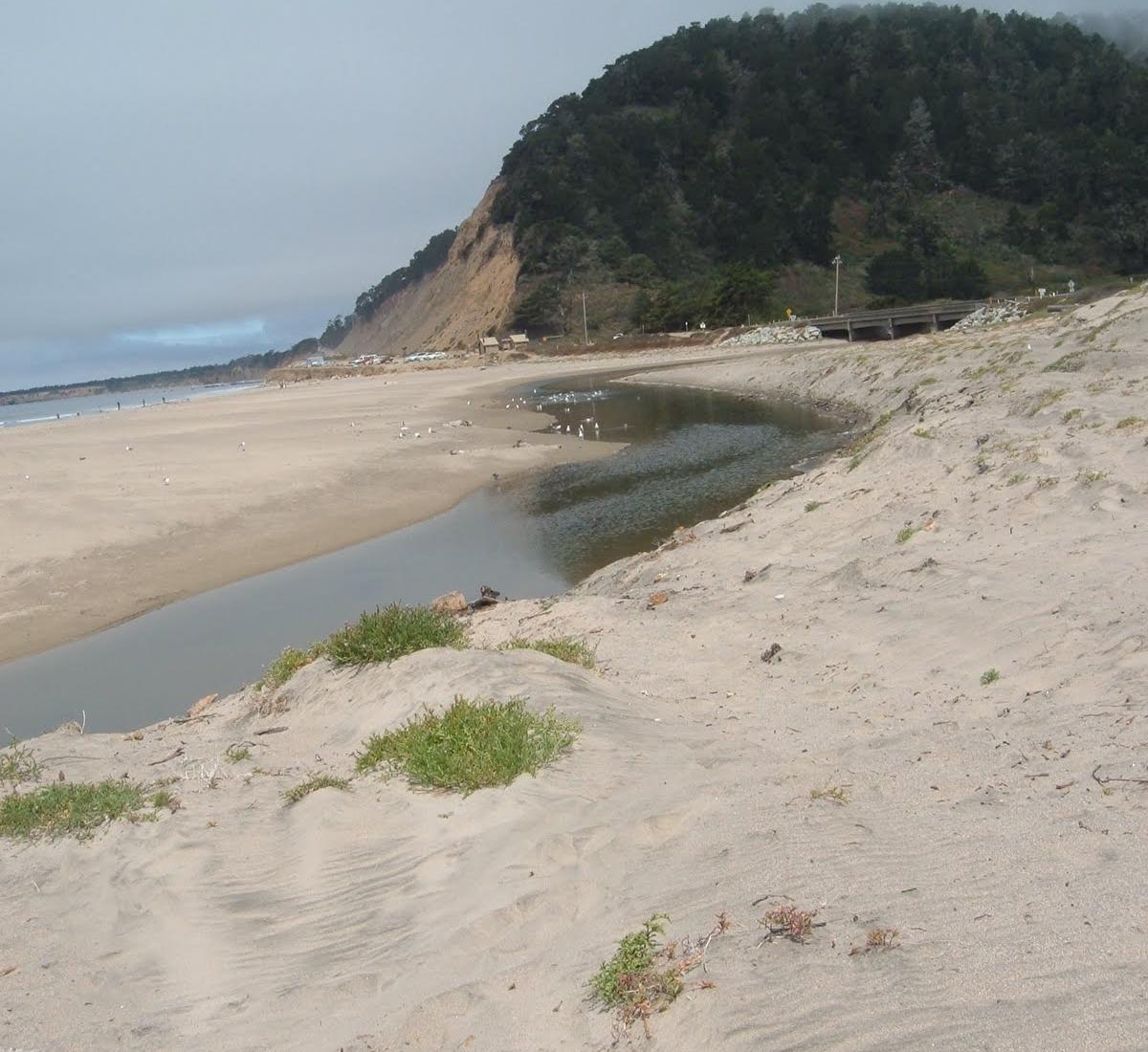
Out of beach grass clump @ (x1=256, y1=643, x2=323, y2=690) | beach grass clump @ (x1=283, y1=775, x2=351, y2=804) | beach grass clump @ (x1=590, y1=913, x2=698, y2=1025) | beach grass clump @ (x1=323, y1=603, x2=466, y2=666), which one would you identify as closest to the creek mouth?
beach grass clump @ (x1=256, y1=643, x2=323, y2=690)

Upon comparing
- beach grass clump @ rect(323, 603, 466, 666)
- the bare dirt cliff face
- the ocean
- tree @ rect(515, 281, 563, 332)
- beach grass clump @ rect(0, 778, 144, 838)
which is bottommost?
beach grass clump @ rect(0, 778, 144, 838)

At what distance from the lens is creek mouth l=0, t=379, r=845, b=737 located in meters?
12.6

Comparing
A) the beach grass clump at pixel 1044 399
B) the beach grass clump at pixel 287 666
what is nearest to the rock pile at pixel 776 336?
the beach grass clump at pixel 1044 399

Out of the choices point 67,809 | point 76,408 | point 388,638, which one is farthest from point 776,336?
point 76,408

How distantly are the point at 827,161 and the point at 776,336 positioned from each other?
58.6 meters

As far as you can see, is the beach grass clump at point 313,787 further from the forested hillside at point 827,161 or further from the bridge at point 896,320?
the forested hillside at point 827,161

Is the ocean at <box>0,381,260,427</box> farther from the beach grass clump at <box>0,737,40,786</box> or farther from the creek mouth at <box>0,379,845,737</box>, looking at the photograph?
the beach grass clump at <box>0,737,40,786</box>

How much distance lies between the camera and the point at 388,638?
29.5 ft

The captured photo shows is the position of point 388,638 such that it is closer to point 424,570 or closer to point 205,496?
point 424,570

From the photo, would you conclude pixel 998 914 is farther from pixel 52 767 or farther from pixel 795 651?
pixel 52 767

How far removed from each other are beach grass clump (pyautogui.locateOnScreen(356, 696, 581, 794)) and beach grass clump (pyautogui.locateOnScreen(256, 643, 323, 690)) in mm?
2826

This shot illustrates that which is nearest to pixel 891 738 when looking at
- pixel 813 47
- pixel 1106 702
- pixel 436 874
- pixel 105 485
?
pixel 1106 702

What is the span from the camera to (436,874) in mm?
5164

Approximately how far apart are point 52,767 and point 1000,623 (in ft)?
25.6
